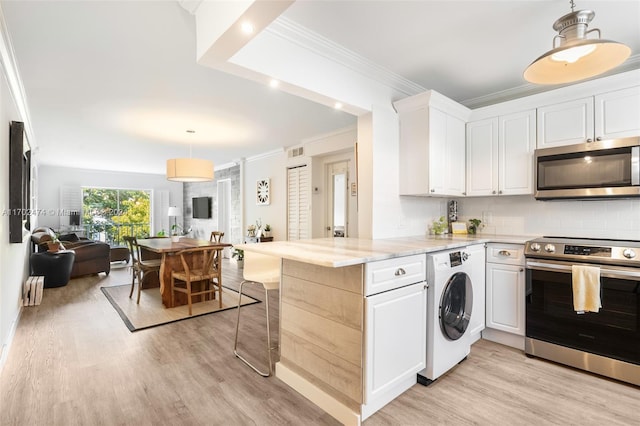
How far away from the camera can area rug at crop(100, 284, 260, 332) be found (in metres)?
3.38

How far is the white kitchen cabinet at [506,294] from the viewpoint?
2654mm

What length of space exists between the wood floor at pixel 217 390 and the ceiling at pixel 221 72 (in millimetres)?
2475

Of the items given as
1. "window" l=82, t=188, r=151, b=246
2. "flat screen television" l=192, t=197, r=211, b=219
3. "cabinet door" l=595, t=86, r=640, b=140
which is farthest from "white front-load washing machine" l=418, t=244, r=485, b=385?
"window" l=82, t=188, r=151, b=246

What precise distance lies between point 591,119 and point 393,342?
258cm

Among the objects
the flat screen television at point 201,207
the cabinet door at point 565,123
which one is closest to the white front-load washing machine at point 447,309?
the cabinet door at point 565,123

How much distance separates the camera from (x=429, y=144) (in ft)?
9.75

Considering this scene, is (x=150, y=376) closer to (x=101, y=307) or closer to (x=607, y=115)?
(x=101, y=307)

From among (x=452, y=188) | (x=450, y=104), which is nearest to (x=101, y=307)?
(x=452, y=188)

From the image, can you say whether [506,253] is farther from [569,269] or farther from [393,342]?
[393,342]

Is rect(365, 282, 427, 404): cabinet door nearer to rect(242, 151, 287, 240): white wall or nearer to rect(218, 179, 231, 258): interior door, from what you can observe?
rect(242, 151, 287, 240): white wall

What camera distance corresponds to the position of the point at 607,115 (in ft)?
8.56

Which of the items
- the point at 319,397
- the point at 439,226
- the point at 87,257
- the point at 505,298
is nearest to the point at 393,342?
the point at 319,397

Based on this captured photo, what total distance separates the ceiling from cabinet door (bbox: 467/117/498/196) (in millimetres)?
430

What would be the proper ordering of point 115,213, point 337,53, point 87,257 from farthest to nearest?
point 115,213, point 87,257, point 337,53
